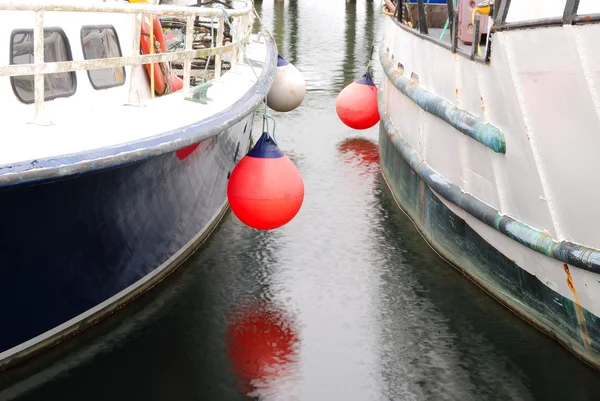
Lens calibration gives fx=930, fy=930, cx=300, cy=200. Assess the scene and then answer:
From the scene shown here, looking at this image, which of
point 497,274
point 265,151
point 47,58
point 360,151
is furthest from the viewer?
point 360,151

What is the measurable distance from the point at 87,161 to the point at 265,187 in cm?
251

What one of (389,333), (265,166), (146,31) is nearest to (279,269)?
(265,166)

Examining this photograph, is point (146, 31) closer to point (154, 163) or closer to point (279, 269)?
point (154, 163)

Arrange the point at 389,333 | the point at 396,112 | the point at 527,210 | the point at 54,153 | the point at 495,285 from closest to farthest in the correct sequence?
the point at 54,153 < the point at 527,210 < the point at 389,333 < the point at 495,285 < the point at 396,112

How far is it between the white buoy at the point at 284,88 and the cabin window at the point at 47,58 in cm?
597

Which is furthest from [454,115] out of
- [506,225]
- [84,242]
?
[84,242]

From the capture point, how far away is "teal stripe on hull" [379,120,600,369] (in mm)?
6434

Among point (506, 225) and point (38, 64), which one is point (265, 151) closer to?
point (506, 225)

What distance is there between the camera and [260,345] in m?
6.88

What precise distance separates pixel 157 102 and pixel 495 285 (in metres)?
3.12

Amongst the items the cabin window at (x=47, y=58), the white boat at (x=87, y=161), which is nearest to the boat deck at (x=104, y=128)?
the white boat at (x=87, y=161)

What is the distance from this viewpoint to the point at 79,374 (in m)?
6.25

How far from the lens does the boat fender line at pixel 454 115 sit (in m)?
6.94

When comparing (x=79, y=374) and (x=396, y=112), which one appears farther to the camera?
(x=396, y=112)
